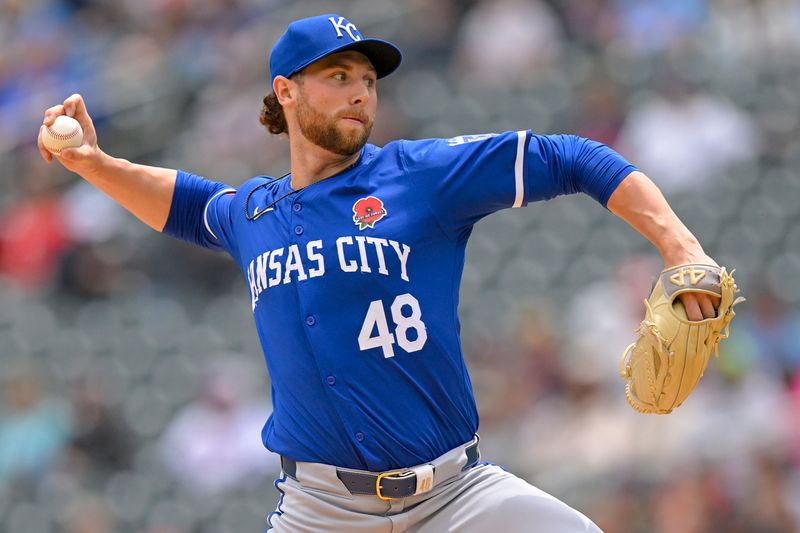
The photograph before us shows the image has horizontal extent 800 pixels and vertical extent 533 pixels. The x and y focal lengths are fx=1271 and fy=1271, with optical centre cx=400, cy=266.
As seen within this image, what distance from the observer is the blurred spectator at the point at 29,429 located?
27.3 feet

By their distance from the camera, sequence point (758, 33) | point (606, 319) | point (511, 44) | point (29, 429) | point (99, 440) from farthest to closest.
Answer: point (511, 44) < point (758, 33) < point (29, 429) < point (99, 440) < point (606, 319)

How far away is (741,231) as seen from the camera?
8234mm

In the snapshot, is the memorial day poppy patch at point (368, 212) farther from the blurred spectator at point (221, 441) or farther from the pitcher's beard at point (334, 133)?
the blurred spectator at point (221, 441)

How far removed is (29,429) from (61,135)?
195 inches

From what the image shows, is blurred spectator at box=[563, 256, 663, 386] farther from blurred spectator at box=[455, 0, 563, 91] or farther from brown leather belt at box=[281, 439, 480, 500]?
brown leather belt at box=[281, 439, 480, 500]

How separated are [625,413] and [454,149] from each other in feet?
12.5

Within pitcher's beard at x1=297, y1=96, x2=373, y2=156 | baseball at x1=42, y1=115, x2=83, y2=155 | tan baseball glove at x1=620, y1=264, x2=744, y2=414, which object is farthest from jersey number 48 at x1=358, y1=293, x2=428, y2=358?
baseball at x1=42, y1=115, x2=83, y2=155

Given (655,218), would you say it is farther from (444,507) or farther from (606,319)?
(606,319)

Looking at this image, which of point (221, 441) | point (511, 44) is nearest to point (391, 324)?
point (221, 441)

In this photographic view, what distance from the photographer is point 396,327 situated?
356 centimetres

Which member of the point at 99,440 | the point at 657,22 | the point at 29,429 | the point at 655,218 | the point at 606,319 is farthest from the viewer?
the point at 657,22

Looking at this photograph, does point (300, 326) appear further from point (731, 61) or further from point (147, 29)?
point (147, 29)

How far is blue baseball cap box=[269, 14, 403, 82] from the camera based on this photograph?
148 inches

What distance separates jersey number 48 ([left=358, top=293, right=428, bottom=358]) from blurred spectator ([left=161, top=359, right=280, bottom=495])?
14.3ft
